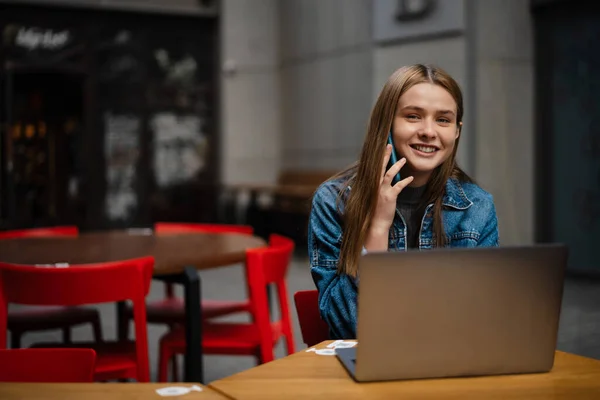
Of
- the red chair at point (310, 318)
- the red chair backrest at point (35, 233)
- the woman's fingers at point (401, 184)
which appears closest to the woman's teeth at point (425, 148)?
the woman's fingers at point (401, 184)

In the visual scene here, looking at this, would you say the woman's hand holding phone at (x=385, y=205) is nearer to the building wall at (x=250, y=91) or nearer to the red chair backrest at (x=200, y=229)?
the red chair backrest at (x=200, y=229)

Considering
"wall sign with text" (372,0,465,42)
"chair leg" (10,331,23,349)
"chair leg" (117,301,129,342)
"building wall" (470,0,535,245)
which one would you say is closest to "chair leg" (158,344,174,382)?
"chair leg" (117,301,129,342)

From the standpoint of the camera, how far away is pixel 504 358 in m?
1.47

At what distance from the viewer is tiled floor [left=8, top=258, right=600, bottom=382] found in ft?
16.2

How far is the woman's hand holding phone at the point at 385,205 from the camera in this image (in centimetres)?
199

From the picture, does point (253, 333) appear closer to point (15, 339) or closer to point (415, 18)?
point (15, 339)

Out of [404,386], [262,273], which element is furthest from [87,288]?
[404,386]

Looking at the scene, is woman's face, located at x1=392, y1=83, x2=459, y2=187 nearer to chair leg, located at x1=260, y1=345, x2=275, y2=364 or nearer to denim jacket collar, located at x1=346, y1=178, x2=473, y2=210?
denim jacket collar, located at x1=346, y1=178, x2=473, y2=210

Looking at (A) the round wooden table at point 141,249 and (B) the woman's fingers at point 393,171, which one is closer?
(B) the woman's fingers at point 393,171

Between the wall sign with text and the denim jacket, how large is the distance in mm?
6445

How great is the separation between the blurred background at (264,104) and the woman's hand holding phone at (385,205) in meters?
5.84

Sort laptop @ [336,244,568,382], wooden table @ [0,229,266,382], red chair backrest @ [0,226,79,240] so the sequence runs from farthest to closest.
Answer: red chair backrest @ [0,226,79,240] < wooden table @ [0,229,266,382] < laptop @ [336,244,568,382]

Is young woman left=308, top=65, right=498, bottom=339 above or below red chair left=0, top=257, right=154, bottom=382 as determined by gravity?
above

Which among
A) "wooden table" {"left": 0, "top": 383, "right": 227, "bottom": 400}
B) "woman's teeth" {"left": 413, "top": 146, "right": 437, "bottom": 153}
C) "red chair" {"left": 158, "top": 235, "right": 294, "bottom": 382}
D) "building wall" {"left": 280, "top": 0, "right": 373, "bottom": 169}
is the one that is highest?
"building wall" {"left": 280, "top": 0, "right": 373, "bottom": 169}
